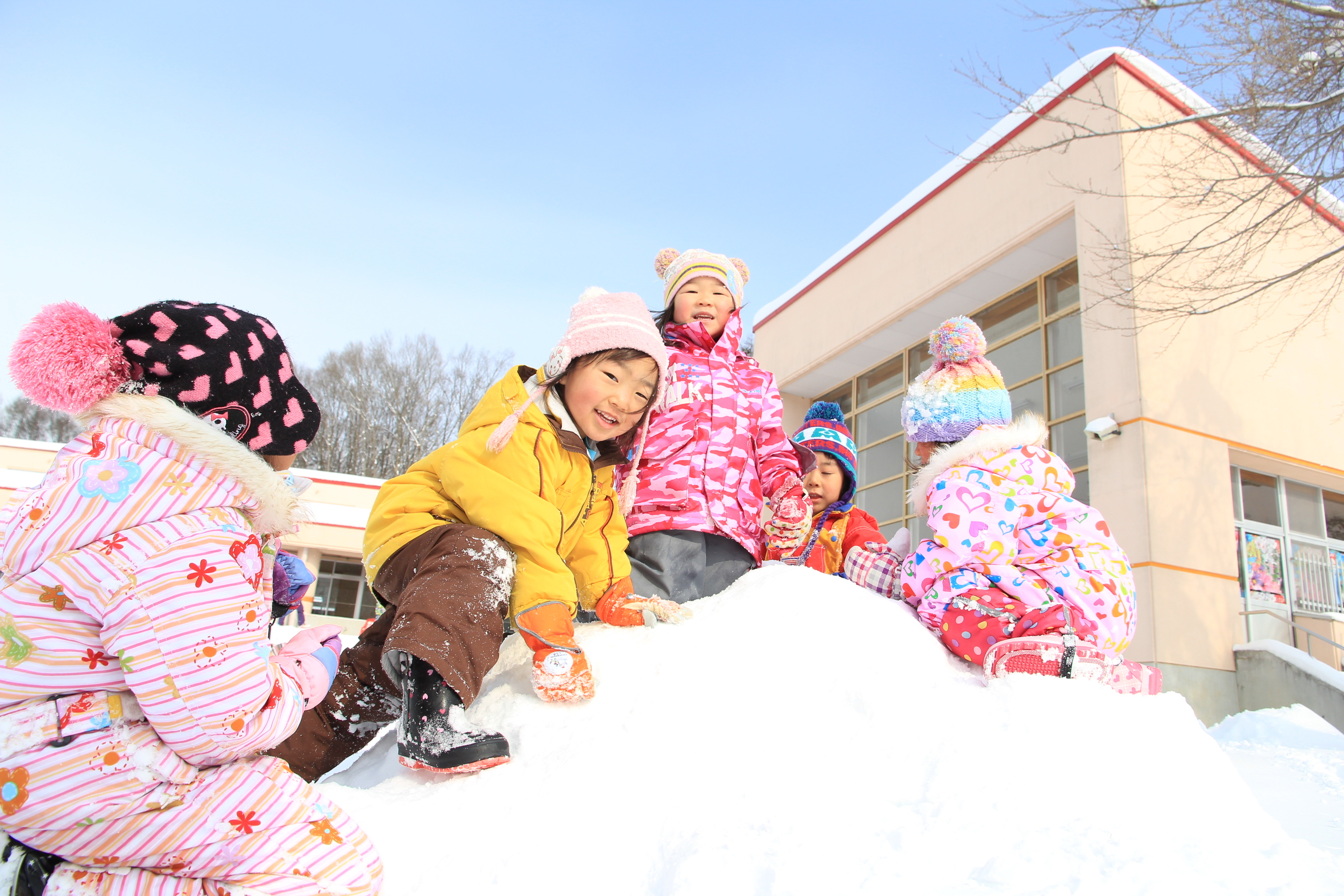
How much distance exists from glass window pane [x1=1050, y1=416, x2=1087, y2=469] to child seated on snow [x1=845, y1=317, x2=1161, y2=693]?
Result: 5.57 m

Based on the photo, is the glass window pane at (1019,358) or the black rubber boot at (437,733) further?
the glass window pane at (1019,358)

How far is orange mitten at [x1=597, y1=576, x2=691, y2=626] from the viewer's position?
2432 millimetres

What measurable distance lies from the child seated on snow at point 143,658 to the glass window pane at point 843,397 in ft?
35.1

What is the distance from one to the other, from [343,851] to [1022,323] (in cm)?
918

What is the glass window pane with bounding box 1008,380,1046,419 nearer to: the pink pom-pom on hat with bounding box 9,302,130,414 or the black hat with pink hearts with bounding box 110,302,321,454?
the black hat with pink hearts with bounding box 110,302,321,454

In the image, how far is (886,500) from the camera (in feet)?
35.2

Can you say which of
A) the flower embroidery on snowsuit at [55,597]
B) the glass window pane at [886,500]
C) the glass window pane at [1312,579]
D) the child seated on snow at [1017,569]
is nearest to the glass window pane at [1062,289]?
the glass window pane at [886,500]

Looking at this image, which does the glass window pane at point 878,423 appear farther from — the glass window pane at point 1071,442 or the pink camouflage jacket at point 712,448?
the pink camouflage jacket at point 712,448

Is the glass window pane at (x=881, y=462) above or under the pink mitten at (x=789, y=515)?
above

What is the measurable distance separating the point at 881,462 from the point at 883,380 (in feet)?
4.00

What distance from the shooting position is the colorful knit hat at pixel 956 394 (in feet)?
10.1

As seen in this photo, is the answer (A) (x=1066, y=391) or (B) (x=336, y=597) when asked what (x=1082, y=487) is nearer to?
(A) (x=1066, y=391)

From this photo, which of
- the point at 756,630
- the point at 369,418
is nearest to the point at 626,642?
the point at 756,630

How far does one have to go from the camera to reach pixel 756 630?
7.27ft
